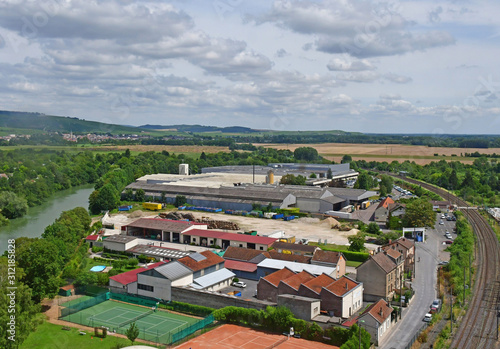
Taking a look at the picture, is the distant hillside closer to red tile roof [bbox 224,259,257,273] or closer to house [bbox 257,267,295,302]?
red tile roof [bbox 224,259,257,273]

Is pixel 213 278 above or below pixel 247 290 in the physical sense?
above

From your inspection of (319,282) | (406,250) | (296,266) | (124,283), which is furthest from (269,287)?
(406,250)

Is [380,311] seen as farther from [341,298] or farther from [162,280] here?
[162,280]

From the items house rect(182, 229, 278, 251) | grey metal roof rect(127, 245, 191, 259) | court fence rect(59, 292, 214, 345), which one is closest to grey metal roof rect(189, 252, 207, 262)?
grey metal roof rect(127, 245, 191, 259)

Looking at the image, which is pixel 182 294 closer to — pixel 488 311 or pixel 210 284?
pixel 210 284

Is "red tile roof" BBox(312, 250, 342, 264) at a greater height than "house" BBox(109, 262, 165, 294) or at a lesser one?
greater

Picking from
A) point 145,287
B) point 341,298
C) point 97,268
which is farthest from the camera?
point 97,268

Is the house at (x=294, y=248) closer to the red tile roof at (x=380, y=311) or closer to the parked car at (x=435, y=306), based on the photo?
the parked car at (x=435, y=306)
